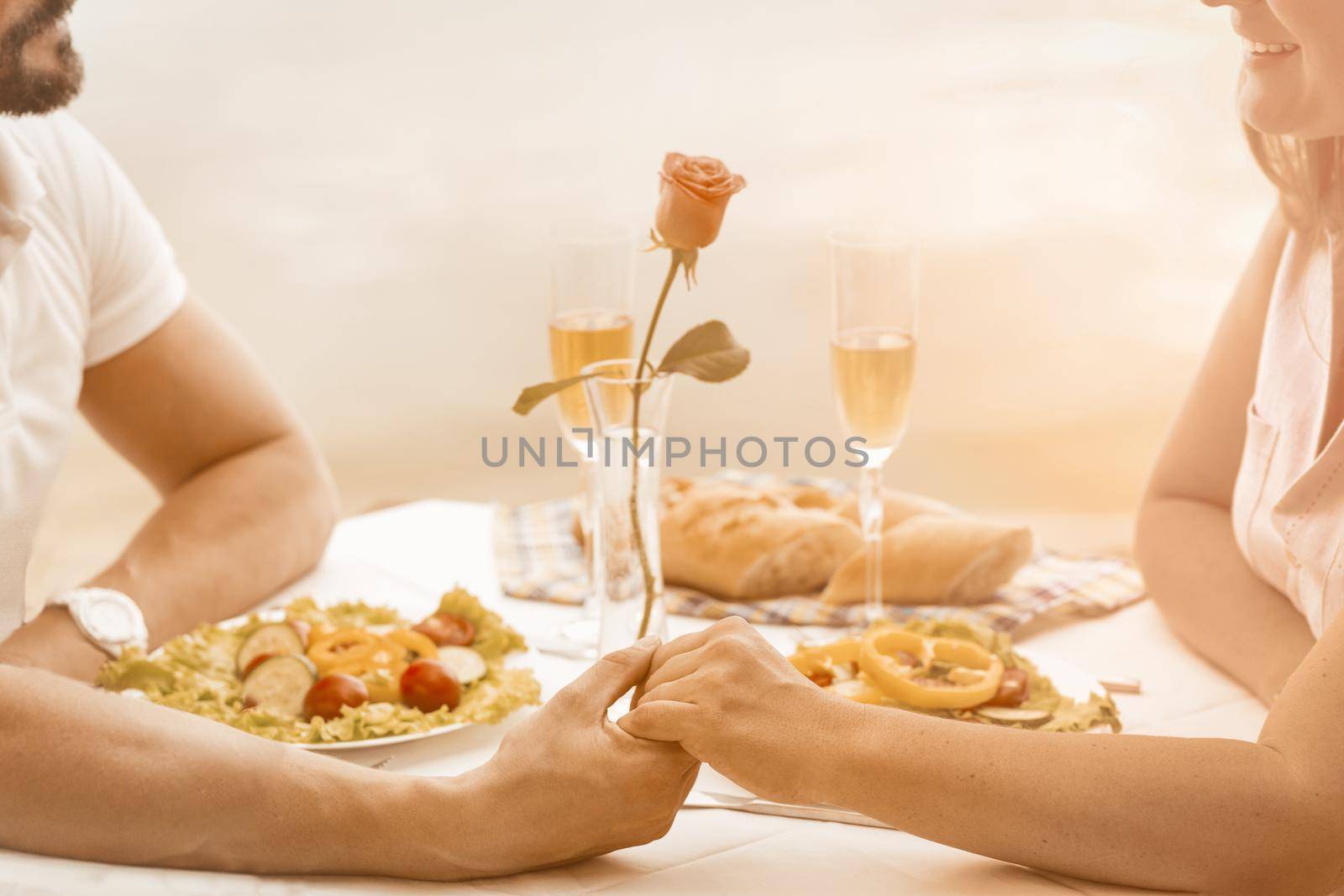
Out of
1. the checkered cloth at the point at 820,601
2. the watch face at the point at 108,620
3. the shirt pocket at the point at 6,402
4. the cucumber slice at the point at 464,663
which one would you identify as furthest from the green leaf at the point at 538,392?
the shirt pocket at the point at 6,402

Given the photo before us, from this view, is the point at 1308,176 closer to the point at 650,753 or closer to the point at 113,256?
the point at 650,753

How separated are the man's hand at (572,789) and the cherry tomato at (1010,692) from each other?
284 mm

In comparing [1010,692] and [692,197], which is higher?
[692,197]

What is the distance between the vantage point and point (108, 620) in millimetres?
1330

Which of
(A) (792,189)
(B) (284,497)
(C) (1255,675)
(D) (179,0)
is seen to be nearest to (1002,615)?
(C) (1255,675)

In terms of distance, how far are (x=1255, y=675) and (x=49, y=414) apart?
1.16 m

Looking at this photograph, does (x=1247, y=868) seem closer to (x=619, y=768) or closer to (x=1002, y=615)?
(x=619, y=768)

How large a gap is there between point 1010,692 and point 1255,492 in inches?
13.6

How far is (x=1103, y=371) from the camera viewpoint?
316cm

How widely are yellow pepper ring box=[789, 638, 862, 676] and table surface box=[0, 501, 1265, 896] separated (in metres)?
0.18

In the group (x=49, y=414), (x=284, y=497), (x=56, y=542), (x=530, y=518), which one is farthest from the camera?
(x=56, y=542)

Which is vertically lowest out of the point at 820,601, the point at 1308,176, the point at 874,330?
the point at 820,601

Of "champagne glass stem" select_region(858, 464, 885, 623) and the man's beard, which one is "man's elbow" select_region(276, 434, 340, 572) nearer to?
the man's beard

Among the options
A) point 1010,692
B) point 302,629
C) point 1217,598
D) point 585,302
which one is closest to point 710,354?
point 585,302
